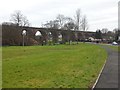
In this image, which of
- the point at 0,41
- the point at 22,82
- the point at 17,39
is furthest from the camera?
the point at 17,39

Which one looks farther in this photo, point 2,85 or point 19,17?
point 19,17

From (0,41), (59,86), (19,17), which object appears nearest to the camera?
(59,86)

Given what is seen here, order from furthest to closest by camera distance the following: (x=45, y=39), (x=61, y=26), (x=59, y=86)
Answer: (x=61, y=26), (x=45, y=39), (x=59, y=86)

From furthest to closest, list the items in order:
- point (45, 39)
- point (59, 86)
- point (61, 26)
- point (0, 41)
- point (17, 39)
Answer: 1. point (61, 26)
2. point (45, 39)
3. point (17, 39)
4. point (0, 41)
5. point (59, 86)

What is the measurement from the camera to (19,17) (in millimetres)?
104562

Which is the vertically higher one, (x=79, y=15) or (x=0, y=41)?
(x=79, y=15)

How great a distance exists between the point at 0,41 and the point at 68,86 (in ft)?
242

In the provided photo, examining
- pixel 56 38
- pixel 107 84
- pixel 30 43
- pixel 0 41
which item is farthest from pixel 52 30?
pixel 107 84

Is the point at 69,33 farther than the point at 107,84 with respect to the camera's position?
Yes

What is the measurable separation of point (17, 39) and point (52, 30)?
2886cm

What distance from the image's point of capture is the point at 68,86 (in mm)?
12211

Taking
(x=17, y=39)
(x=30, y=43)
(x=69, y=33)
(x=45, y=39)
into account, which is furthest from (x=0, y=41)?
(x=69, y=33)

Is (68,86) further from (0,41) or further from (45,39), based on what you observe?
(45,39)

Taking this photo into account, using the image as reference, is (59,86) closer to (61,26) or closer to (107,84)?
(107,84)
